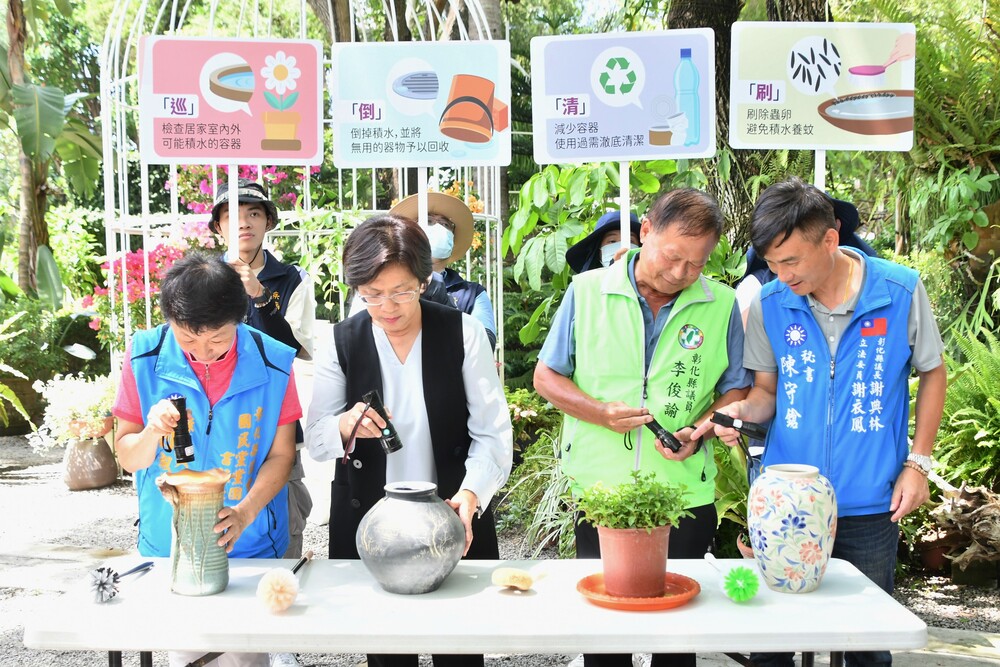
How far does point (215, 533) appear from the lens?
1983 mm

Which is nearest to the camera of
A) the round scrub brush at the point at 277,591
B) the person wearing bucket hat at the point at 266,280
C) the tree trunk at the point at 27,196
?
the round scrub brush at the point at 277,591

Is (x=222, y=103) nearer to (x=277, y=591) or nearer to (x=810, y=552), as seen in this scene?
(x=277, y=591)

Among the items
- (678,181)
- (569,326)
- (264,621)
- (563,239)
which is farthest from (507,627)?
(678,181)

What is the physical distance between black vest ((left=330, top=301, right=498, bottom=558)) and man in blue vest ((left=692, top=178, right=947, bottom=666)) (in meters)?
0.62

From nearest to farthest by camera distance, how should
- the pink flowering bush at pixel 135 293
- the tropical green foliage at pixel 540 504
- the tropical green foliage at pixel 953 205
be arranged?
the tropical green foliage at pixel 540 504 → the tropical green foliage at pixel 953 205 → the pink flowering bush at pixel 135 293

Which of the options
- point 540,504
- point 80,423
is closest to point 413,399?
point 540,504

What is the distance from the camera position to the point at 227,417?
222 cm

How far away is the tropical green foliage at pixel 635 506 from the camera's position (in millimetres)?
1913

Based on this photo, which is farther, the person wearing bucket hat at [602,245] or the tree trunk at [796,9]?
the tree trunk at [796,9]

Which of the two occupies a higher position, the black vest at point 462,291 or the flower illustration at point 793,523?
the black vest at point 462,291

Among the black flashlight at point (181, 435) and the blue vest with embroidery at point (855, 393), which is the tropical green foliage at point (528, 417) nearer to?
the blue vest with embroidery at point (855, 393)

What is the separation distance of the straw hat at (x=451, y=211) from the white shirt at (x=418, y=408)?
168 centimetres

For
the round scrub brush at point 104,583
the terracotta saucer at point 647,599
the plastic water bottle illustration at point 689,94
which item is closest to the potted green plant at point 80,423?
the round scrub brush at point 104,583

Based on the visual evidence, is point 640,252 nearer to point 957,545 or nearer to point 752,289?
point 752,289
